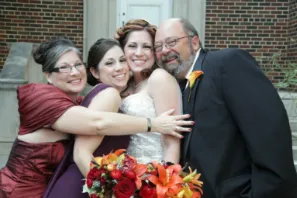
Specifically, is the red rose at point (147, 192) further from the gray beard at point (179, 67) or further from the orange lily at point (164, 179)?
the gray beard at point (179, 67)

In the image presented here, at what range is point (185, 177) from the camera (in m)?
1.91

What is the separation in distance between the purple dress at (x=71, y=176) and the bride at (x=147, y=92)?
0.20 m

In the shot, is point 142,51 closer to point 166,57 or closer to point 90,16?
point 166,57

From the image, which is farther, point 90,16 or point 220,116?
Answer: point 90,16

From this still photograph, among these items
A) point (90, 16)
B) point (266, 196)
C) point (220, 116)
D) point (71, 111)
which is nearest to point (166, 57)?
point (220, 116)

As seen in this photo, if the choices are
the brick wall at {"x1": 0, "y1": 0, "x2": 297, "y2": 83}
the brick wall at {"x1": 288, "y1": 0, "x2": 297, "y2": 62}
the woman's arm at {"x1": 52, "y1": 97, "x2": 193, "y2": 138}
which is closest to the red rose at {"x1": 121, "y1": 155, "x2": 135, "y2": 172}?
the woman's arm at {"x1": 52, "y1": 97, "x2": 193, "y2": 138}

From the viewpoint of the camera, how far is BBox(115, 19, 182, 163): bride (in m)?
2.33

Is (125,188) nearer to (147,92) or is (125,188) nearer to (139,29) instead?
(147,92)

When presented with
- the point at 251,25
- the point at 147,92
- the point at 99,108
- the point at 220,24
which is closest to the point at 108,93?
the point at 99,108

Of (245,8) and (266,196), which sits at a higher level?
(245,8)

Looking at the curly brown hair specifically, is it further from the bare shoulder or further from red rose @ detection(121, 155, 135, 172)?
red rose @ detection(121, 155, 135, 172)

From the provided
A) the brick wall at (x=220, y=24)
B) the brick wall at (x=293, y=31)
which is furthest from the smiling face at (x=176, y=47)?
the brick wall at (x=293, y=31)

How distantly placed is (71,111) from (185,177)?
81cm

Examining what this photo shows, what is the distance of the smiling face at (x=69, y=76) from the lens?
96.0 inches
